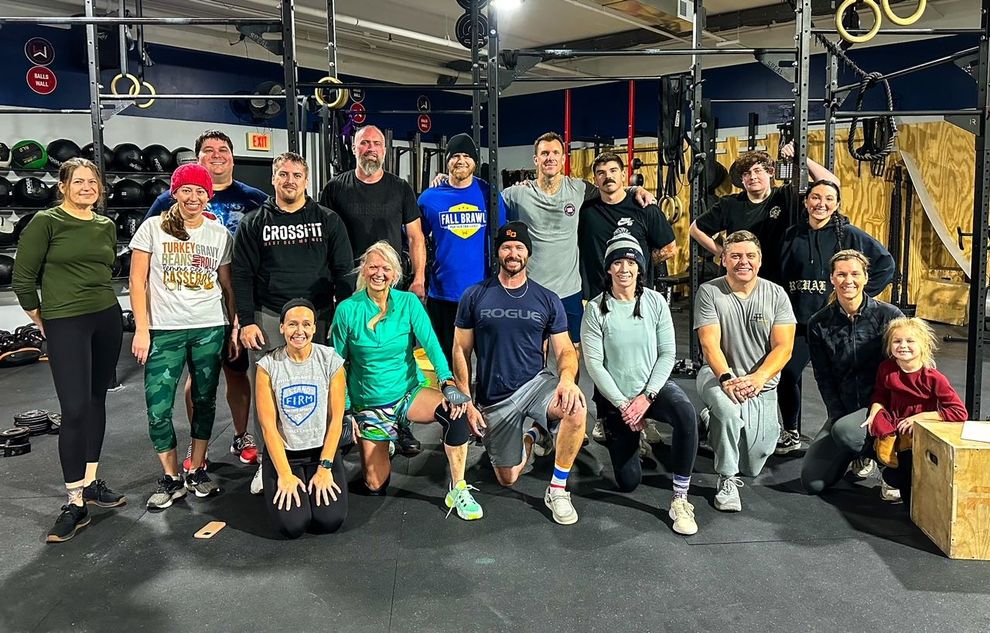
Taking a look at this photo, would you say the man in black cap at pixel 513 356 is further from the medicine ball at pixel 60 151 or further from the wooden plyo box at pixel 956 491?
the medicine ball at pixel 60 151

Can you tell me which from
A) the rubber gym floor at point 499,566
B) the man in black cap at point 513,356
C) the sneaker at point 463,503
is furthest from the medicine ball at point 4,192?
the sneaker at point 463,503

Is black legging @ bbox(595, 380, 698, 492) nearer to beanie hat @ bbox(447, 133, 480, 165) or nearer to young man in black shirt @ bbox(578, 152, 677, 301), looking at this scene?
young man in black shirt @ bbox(578, 152, 677, 301)

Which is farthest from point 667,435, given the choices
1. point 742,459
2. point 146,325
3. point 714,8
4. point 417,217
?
point 714,8

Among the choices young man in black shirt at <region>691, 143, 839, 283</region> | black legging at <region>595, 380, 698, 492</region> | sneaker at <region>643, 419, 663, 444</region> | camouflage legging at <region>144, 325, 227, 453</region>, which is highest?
young man in black shirt at <region>691, 143, 839, 283</region>

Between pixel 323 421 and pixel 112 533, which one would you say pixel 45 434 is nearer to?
pixel 112 533

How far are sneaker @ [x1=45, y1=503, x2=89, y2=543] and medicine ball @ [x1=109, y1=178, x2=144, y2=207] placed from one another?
17.6ft

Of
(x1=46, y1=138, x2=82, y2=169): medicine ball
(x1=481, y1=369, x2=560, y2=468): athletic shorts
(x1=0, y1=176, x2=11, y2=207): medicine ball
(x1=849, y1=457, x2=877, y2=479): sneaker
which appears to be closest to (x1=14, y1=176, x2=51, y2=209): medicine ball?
(x1=0, y1=176, x2=11, y2=207): medicine ball

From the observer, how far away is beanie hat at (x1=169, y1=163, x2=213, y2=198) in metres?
2.79

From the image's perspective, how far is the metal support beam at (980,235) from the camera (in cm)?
326

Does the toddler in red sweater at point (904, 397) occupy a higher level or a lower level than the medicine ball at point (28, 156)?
lower

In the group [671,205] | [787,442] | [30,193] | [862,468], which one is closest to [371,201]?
[787,442]

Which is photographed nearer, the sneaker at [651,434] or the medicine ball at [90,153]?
the sneaker at [651,434]

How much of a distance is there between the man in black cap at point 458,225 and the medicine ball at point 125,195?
16.9 feet

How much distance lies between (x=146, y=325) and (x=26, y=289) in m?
0.41
